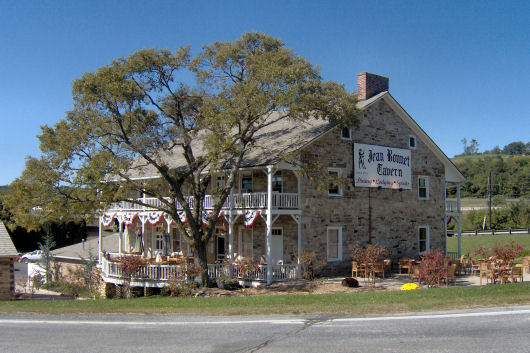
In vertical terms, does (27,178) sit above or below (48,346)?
above

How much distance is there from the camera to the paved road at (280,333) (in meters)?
9.07

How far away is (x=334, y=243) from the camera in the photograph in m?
24.2

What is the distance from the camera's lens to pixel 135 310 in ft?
46.4

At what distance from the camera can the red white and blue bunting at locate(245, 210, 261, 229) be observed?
21.6 meters

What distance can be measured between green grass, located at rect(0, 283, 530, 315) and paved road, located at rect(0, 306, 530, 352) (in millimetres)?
796

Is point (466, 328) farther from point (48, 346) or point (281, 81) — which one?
point (281, 81)

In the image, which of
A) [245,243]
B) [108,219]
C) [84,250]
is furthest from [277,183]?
[84,250]

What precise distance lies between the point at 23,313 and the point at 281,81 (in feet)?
37.2

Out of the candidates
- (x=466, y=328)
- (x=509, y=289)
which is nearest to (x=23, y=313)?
(x=466, y=328)

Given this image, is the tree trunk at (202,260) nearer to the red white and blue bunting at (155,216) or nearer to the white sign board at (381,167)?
the red white and blue bunting at (155,216)

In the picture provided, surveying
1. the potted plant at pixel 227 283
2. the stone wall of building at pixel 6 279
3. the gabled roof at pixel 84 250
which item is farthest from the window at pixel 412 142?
the gabled roof at pixel 84 250

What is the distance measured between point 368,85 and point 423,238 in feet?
30.0

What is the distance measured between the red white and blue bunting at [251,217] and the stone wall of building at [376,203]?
8.06 ft

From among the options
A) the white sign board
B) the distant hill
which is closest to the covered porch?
the white sign board
